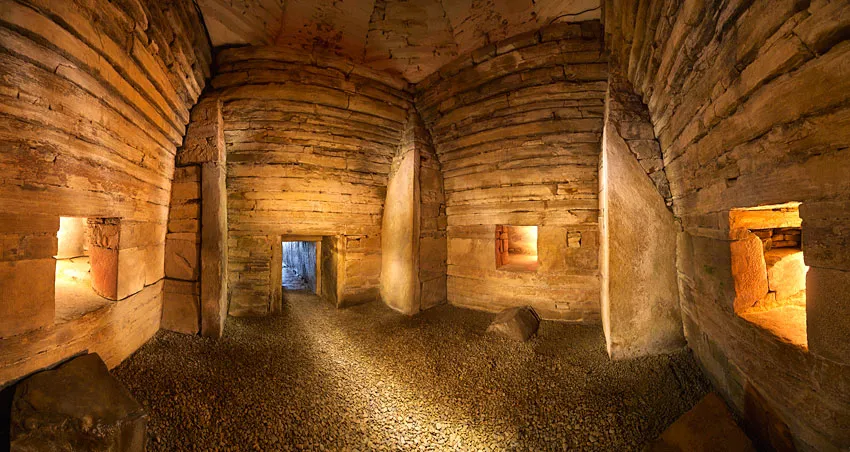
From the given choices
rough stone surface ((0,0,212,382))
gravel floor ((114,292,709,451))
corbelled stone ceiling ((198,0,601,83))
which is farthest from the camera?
corbelled stone ceiling ((198,0,601,83))

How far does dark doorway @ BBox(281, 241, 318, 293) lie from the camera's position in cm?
879

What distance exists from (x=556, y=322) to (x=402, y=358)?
2808mm

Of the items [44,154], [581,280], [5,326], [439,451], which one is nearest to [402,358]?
[439,451]

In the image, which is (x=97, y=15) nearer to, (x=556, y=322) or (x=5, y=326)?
(x=5, y=326)

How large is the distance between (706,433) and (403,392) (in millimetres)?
2808

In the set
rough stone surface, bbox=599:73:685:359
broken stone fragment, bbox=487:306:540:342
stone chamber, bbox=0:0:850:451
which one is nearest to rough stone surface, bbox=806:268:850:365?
stone chamber, bbox=0:0:850:451

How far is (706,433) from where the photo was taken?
2297mm

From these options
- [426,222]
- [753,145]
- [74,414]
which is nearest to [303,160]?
[426,222]

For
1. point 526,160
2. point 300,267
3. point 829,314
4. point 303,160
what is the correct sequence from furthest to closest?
point 300,267
point 303,160
point 526,160
point 829,314

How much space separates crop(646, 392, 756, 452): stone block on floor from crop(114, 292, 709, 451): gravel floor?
0.35 metres

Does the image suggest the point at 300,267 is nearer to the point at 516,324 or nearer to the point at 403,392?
the point at 403,392

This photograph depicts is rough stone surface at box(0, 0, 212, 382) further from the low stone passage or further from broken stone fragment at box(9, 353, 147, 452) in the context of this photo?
the low stone passage

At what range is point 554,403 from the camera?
3.23m

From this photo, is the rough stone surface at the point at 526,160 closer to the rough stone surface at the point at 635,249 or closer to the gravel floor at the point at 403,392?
the rough stone surface at the point at 635,249
